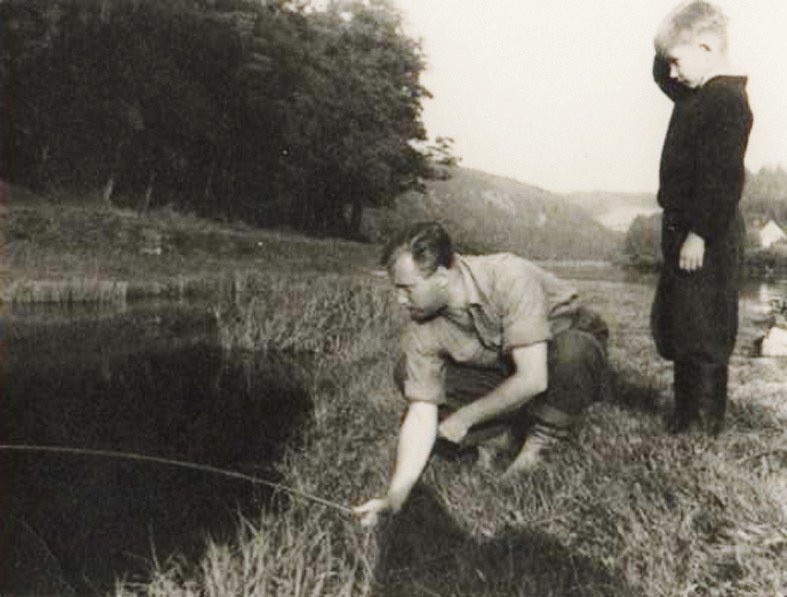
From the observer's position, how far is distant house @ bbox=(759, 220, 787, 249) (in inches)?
632

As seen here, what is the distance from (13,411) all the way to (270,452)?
1703 millimetres

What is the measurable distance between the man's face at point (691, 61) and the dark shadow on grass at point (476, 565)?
1.55 m

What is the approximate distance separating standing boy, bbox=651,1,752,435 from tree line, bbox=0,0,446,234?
806cm

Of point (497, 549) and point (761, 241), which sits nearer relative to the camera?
point (497, 549)

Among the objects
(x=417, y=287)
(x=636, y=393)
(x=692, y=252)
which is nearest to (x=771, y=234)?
(x=636, y=393)

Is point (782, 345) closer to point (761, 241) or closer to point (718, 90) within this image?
point (718, 90)

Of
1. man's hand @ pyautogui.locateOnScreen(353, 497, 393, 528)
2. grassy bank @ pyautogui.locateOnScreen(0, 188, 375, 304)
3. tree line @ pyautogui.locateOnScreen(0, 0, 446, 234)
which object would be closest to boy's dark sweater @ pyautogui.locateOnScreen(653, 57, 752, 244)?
man's hand @ pyautogui.locateOnScreen(353, 497, 393, 528)

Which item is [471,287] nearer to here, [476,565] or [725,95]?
[476,565]

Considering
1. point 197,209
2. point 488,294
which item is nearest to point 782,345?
point 488,294

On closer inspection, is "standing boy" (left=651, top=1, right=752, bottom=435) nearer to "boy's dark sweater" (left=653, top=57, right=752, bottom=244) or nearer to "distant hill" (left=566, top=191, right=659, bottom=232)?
"boy's dark sweater" (left=653, top=57, right=752, bottom=244)

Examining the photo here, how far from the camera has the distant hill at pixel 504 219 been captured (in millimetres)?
11484

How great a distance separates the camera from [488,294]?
2646mm

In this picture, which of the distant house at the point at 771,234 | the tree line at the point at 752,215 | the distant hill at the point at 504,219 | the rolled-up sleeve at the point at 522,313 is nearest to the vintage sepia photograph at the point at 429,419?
the rolled-up sleeve at the point at 522,313

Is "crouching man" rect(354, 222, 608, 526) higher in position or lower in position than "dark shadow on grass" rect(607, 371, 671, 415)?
higher
